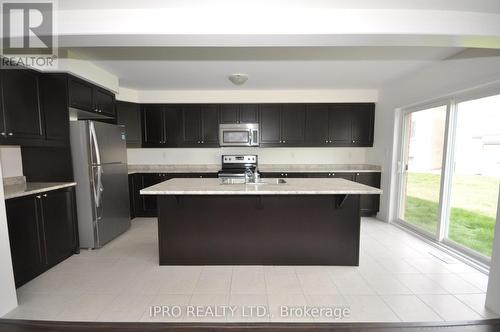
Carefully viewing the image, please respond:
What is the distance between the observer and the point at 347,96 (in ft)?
15.2

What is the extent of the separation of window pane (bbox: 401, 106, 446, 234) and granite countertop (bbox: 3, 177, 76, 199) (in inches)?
194

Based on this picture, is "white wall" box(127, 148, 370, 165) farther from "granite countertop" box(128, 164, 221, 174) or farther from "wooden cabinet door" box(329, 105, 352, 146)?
"wooden cabinet door" box(329, 105, 352, 146)

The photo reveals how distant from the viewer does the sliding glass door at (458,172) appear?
271 centimetres

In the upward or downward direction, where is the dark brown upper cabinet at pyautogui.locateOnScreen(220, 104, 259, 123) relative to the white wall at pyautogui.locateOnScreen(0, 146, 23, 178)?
upward

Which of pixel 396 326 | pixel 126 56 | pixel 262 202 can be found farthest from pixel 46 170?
pixel 396 326

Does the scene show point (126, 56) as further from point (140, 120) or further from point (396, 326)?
point (396, 326)

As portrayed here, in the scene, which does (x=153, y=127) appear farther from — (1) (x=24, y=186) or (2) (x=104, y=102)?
(1) (x=24, y=186)

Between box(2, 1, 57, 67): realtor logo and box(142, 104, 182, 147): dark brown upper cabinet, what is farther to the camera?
box(142, 104, 182, 147): dark brown upper cabinet

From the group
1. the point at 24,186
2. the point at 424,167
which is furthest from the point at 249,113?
the point at 24,186

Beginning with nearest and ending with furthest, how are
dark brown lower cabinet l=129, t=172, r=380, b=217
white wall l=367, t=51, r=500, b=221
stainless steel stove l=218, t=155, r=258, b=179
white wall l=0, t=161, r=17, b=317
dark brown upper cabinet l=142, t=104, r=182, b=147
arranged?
1. white wall l=0, t=161, r=17, b=317
2. white wall l=367, t=51, r=500, b=221
3. dark brown lower cabinet l=129, t=172, r=380, b=217
4. dark brown upper cabinet l=142, t=104, r=182, b=147
5. stainless steel stove l=218, t=155, r=258, b=179

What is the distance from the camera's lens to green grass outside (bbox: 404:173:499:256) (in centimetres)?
273

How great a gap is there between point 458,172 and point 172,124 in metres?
4.67

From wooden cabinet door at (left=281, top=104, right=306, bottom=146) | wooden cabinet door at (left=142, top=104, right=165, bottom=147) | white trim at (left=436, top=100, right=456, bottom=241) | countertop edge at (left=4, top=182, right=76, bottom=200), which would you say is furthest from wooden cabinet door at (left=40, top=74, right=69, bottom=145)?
white trim at (left=436, top=100, right=456, bottom=241)

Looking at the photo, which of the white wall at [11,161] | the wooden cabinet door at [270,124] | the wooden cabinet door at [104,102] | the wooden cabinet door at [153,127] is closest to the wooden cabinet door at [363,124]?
the wooden cabinet door at [270,124]
